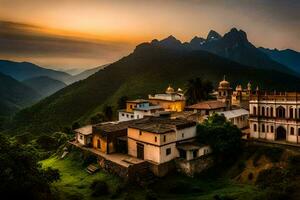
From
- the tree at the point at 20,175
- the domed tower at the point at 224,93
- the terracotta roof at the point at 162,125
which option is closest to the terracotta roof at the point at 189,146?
the terracotta roof at the point at 162,125

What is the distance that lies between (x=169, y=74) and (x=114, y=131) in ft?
328

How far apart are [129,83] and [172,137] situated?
10075 centimetres

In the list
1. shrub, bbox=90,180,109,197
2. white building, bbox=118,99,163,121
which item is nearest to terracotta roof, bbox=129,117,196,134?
shrub, bbox=90,180,109,197

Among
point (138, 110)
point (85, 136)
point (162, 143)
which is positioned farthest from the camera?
point (138, 110)

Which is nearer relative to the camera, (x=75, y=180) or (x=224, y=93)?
(x=75, y=180)

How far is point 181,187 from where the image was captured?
38.1 m

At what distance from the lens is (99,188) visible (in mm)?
37906

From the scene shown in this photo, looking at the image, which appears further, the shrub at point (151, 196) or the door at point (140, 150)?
the door at point (140, 150)

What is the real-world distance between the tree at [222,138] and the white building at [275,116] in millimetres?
6314

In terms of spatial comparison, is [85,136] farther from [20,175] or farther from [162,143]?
[20,175]

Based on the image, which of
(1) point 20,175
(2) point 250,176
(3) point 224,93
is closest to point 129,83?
(3) point 224,93

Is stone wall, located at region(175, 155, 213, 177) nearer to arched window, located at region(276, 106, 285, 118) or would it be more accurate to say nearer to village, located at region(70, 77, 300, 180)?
village, located at region(70, 77, 300, 180)

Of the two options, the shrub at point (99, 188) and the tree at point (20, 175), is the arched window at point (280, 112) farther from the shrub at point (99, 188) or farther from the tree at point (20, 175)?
the tree at point (20, 175)

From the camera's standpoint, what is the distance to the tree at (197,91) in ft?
232
